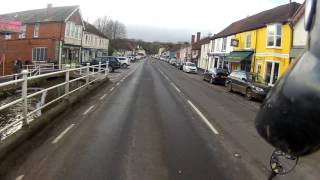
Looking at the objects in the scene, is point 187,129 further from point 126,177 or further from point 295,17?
point 295,17

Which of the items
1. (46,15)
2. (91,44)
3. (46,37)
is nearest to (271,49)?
(46,37)

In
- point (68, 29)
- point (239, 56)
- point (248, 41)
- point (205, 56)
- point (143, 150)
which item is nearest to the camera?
point (143, 150)

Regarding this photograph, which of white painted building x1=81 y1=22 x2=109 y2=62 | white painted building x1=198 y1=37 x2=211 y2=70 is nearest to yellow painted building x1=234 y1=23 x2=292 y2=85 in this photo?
white painted building x1=198 y1=37 x2=211 y2=70

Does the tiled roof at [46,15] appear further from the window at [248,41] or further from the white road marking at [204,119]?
the white road marking at [204,119]

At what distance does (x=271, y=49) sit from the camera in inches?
1422

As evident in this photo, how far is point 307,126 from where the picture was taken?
1.51 meters

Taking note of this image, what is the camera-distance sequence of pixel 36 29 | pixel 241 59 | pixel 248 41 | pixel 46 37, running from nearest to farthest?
pixel 241 59 < pixel 248 41 < pixel 46 37 < pixel 36 29

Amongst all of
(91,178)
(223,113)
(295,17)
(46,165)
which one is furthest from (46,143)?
(295,17)

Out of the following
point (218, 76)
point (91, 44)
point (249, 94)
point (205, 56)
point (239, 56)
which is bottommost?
point (249, 94)

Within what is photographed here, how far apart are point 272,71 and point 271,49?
6.74 ft

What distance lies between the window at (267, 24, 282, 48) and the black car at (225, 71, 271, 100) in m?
7.29

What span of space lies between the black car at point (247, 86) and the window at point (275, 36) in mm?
7292

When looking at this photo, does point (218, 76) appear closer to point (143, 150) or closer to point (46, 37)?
point (46, 37)

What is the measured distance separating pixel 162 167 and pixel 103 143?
2.27m
